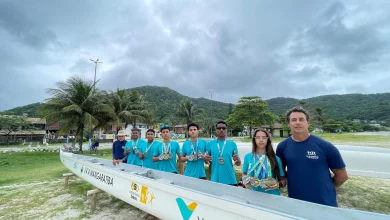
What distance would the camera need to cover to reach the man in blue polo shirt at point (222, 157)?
9.73 ft

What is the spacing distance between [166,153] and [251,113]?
32.1 meters

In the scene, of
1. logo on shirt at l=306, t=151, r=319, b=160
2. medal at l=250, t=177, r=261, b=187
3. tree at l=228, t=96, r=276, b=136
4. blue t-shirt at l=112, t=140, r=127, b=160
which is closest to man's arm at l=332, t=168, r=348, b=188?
logo on shirt at l=306, t=151, r=319, b=160

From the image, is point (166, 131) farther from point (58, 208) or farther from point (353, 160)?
point (353, 160)

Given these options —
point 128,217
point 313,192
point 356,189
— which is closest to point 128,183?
point 128,217

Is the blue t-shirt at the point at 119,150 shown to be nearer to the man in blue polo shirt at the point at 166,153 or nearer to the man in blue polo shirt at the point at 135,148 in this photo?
the man in blue polo shirt at the point at 135,148

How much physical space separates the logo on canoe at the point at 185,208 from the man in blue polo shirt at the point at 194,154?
3.58ft

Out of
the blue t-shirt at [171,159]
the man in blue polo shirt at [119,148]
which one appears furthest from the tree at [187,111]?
the blue t-shirt at [171,159]

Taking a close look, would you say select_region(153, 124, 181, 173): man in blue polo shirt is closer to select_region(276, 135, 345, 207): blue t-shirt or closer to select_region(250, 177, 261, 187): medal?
select_region(250, 177, 261, 187): medal

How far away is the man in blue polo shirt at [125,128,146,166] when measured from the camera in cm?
448

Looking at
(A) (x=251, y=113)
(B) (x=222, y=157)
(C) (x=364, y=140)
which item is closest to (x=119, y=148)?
(B) (x=222, y=157)

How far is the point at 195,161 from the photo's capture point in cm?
339

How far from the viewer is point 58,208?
4.28 metres

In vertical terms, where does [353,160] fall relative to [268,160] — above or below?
below

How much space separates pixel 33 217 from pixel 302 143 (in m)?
4.84
